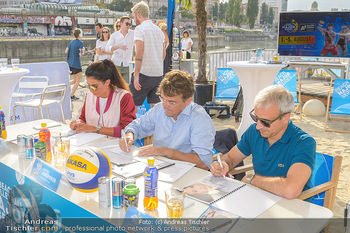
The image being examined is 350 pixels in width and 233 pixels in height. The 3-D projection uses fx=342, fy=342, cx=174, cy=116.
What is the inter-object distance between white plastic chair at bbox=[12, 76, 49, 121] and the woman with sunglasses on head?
226cm

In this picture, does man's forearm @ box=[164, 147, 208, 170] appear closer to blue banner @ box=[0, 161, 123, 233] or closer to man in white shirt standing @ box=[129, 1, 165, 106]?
blue banner @ box=[0, 161, 123, 233]

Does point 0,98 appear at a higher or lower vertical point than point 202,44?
lower

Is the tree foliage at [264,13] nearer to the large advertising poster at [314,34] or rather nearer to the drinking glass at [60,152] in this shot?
the large advertising poster at [314,34]

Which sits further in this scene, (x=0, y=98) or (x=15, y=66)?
(x=15, y=66)

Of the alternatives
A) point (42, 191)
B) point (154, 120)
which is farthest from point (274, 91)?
point (42, 191)

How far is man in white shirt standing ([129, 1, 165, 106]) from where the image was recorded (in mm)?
4496

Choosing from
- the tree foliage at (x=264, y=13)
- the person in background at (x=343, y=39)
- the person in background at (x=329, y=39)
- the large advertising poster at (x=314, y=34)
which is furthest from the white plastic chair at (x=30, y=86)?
the tree foliage at (x=264, y=13)

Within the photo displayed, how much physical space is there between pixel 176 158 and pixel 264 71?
9.84 ft

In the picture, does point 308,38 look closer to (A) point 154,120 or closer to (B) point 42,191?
(A) point 154,120

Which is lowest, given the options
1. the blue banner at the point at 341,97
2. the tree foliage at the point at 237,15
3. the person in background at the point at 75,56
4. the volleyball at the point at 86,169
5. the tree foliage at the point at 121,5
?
the blue banner at the point at 341,97

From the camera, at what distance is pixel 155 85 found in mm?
4695

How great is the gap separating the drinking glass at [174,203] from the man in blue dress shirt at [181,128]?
837 mm

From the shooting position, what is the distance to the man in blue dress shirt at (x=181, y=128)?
2293 millimetres

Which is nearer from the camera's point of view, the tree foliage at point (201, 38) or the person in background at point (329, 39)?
the person in background at point (329, 39)
